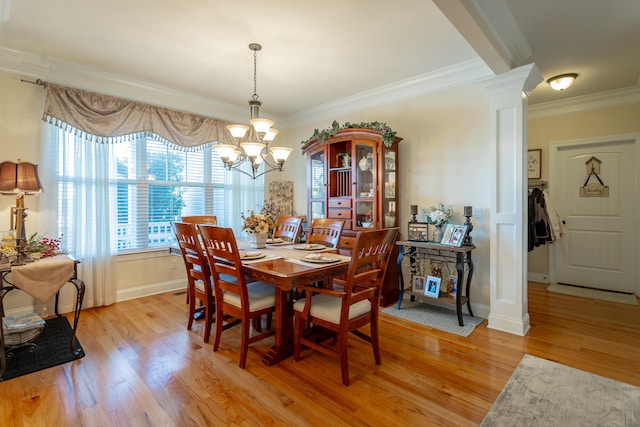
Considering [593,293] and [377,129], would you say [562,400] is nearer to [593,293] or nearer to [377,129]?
[377,129]

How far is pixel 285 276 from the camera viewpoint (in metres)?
1.90

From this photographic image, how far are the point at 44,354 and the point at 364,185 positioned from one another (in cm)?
337

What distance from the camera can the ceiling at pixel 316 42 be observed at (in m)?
2.26

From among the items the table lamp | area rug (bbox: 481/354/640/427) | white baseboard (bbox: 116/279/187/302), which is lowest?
area rug (bbox: 481/354/640/427)

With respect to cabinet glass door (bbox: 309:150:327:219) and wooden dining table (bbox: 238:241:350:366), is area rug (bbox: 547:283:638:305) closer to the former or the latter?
cabinet glass door (bbox: 309:150:327:219)

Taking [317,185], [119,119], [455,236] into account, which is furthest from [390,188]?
[119,119]

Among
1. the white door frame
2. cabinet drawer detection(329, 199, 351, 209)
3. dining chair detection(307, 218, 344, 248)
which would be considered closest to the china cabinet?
cabinet drawer detection(329, 199, 351, 209)

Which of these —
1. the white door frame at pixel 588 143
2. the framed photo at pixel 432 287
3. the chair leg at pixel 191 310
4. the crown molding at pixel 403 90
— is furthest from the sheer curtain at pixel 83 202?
the white door frame at pixel 588 143

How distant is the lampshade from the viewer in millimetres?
2652

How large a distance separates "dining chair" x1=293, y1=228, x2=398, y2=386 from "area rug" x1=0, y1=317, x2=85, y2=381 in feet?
5.85

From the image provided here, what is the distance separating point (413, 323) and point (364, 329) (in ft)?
1.74

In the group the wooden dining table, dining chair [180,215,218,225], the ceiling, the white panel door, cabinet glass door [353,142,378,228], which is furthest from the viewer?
the white panel door

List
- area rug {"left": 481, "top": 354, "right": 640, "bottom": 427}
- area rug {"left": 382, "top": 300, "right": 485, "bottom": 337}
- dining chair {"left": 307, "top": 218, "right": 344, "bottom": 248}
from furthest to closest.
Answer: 1. dining chair {"left": 307, "top": 218, "right": 344, "bottom": 248}
2. area rug {"left": 382, "top": 300, "right": 485, "bottom": 337}
3. area rug {"left": 481, "top": 354, "right": 640, "bottom": 427}

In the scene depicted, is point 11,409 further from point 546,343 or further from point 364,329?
point 546,343
